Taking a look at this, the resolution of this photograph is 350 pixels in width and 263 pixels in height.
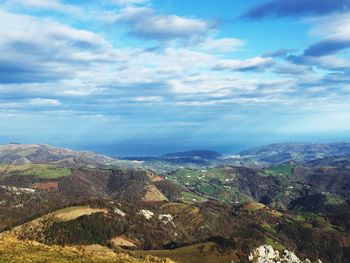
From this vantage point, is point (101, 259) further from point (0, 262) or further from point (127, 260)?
point (0, 262)

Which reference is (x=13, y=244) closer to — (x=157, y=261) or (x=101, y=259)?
(x=101, y=259)

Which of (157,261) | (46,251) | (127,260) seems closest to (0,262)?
(46,251)

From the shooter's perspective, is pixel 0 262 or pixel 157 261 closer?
pixel 0 262

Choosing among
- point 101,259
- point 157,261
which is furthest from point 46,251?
point 157,261

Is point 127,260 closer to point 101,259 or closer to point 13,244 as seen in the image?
point 101,259

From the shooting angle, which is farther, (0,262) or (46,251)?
(46,251)

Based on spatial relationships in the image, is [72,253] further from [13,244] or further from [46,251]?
[13,244]
